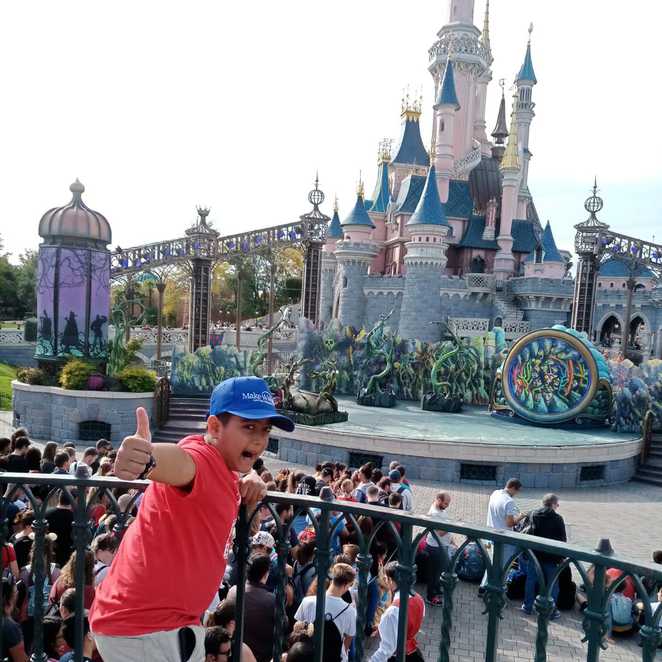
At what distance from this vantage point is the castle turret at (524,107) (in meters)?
47.4

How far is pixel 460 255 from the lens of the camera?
4394 centimetres

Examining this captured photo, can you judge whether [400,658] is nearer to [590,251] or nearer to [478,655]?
[478,655]

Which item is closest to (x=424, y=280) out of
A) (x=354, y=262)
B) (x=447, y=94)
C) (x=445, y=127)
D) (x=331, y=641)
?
(x=354, y=262)

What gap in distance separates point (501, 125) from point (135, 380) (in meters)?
46.8

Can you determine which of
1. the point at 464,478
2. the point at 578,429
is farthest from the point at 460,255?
the point at 464,478

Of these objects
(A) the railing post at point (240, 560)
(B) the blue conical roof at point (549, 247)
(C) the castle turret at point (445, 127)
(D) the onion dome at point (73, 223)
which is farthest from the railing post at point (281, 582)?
(C) the castle turret at point (445, 127)

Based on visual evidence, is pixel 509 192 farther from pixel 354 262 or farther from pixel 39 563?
pixel 39 563

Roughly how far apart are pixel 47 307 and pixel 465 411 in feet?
51.0

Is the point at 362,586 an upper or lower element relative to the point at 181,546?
lower

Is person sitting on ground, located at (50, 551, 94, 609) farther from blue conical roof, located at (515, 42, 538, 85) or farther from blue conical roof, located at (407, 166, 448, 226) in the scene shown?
blue conical roof, located at (515, 42, 538, 85)

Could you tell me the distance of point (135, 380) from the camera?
17469mm

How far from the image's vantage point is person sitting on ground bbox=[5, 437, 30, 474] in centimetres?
705

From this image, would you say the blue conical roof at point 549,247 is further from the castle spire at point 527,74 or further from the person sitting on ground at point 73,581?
the person sitting on ground at point 73,581

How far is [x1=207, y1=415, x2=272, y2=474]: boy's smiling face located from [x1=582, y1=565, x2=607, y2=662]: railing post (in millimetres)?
1387
